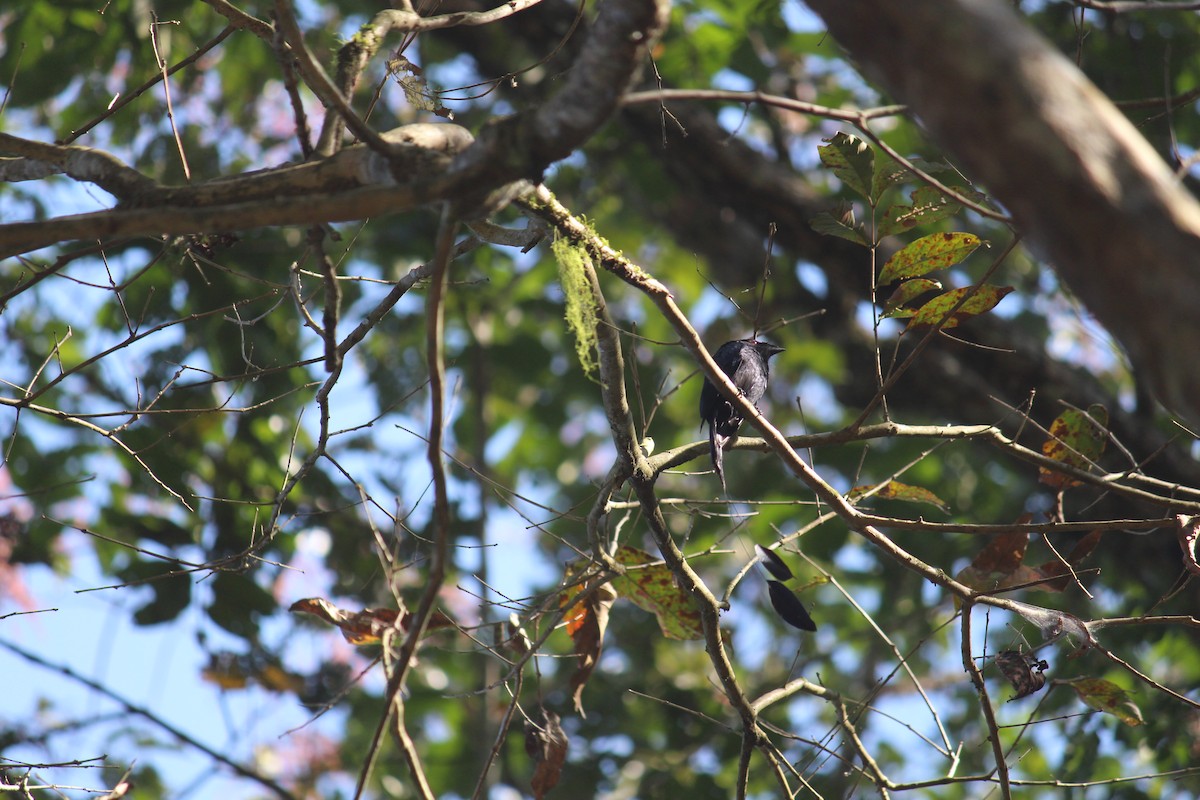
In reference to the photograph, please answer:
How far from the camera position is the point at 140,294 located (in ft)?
14.3

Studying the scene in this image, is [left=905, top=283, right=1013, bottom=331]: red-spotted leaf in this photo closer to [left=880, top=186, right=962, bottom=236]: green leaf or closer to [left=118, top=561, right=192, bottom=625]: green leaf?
[left=880, top=186, right=962, bottom=236]: green leaf

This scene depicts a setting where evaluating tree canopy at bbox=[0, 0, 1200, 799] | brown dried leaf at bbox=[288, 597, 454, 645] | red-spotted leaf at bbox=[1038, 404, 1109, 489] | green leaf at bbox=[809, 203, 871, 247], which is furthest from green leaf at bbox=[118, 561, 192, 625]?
red-spotted leaf at bbox=[1038, 404, 1109, 489]

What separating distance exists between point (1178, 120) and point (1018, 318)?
5.60 feet

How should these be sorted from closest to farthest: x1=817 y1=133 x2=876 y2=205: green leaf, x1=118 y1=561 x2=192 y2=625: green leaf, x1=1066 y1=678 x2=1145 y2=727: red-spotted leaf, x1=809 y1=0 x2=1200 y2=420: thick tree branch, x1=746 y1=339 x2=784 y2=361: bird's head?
x1=809 y1=0 x2=1200 y2=420: thick tree branch → x1=817 y1=133 x2=876 y2=205: green leaf → x1=1066 y1=678 x2=1145 y2=727: red-spotted leaf → x1=118 y1=561 x2=192 y2=625: green leaf → x1=746 y1=339 x2=784 y2=361: bird's head

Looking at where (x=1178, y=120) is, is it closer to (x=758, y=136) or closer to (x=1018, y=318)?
(x=1018, y=318)

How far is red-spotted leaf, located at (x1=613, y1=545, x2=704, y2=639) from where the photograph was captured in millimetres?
2779

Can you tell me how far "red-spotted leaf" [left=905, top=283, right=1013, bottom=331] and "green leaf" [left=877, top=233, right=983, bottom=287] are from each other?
0.25 ft

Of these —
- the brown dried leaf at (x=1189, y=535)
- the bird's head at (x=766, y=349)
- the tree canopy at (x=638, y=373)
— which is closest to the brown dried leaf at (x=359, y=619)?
the tree canopy at (x=638, y=373)

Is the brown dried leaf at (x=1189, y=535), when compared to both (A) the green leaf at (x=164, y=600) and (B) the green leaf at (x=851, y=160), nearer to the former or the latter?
(B) the green leaf at (x=851, y=160)

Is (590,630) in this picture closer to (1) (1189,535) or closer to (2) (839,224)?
(2) (839,224)

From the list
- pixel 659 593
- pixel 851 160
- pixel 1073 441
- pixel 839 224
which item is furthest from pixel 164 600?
pixel 1073 441

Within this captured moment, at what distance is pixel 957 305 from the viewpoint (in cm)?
220

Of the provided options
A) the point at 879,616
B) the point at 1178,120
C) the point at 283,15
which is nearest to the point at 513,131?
the point at 283,15

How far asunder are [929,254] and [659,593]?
1191 millimetres
